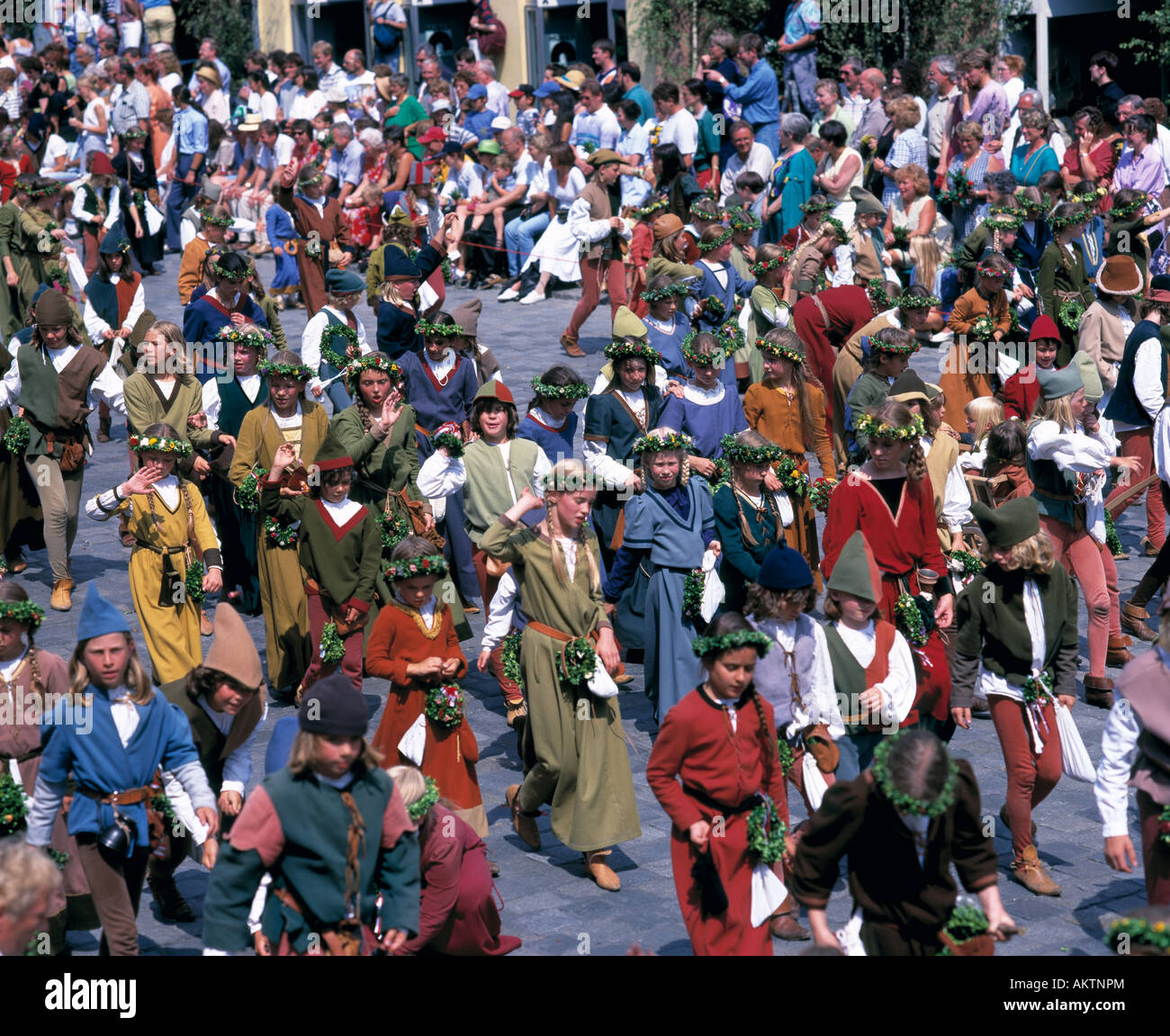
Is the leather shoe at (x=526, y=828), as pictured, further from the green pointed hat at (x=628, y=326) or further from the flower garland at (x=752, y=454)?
the green pointed hat at (x=628, y=326)

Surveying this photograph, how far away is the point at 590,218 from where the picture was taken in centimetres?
1788

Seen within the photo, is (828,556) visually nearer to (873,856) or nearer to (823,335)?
(873,856)

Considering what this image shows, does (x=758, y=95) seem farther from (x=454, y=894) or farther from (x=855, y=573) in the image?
(x=454, y=894)

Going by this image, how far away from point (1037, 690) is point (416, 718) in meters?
2.90

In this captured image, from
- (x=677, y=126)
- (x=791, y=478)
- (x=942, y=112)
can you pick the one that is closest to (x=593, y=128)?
(x=677, y=126)

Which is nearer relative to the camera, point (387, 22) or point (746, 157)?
point (746, 157)

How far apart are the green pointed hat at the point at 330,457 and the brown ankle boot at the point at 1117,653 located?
15.9ft

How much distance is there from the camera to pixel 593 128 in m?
21.2

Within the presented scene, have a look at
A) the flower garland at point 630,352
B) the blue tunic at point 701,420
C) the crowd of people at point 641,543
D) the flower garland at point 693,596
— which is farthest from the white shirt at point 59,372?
the flower garland at point 693,596

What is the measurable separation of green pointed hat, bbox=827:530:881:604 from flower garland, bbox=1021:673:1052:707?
3.09 feet

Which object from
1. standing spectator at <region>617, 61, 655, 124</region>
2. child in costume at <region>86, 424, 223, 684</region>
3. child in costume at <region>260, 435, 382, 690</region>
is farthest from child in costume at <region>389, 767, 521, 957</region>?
standing spectator at <region>617, 61, 655, 124</region>

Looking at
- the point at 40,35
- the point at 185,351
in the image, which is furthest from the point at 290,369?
the point at 40,35

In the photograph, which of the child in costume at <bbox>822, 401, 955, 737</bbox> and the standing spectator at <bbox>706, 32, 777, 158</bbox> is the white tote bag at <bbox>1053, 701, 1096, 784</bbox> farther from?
the standing spectator at <bbox>706, 32, 777, 158</bbox>

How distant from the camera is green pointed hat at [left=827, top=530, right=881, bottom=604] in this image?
7316 millimetres
